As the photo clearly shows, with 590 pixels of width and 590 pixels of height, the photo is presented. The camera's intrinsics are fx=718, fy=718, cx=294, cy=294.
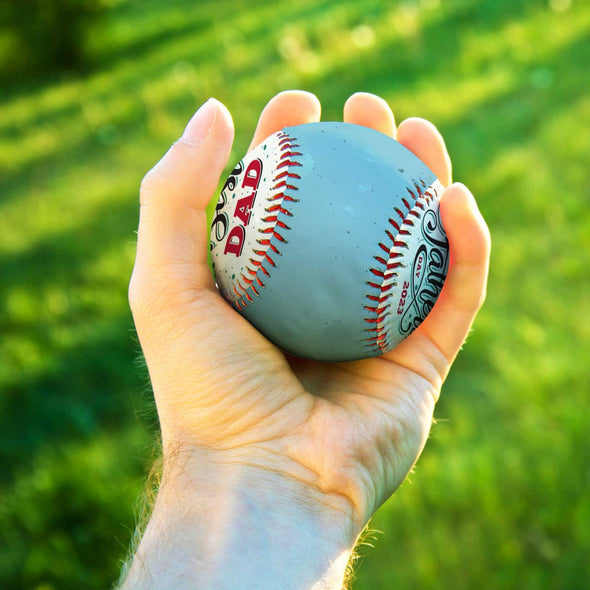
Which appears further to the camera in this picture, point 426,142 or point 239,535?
A: point 426,142

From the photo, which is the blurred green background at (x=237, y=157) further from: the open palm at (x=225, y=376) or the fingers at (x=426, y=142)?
the fingers at (x=426, y=142)

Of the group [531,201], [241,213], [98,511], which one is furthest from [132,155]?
[241,213]

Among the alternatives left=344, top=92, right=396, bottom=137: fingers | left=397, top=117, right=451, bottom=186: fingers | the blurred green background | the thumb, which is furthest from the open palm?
the blurred green background

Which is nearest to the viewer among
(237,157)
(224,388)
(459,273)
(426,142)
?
(224,388)

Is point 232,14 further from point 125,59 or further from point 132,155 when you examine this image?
point 132,155

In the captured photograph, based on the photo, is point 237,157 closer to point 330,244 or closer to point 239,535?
point 330,244

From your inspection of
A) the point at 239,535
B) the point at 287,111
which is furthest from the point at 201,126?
the point at 239,535

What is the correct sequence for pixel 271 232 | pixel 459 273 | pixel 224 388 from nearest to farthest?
1. pixel 224 388
2. pixel 271 232
3. pixel 459 273
